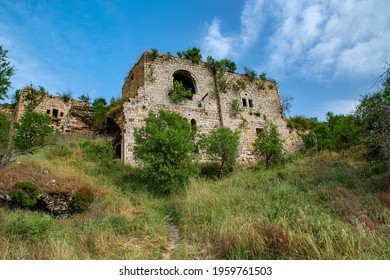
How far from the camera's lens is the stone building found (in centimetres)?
1870

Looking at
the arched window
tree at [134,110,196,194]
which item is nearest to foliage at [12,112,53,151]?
tree at [134,110,196,194]

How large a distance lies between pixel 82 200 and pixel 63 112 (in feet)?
51.4

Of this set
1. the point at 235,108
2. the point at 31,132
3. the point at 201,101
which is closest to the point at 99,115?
the point at 31,132

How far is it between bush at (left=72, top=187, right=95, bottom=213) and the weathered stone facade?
17.0ft

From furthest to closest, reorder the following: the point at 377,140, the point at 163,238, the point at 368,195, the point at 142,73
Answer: the point at 142,73
the point at 377,140
the point at 368,195
the point at 163,238

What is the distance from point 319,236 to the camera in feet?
15.3

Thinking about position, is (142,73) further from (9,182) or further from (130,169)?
(9,182)

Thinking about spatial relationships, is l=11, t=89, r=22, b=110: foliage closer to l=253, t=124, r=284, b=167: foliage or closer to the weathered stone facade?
the weathered stone facade

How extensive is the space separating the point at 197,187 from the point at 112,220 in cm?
361

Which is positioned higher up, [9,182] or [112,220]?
[9,182]

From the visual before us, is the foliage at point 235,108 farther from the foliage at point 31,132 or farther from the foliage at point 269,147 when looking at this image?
the foliage at point 31,132

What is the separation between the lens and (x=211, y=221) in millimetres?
6453
